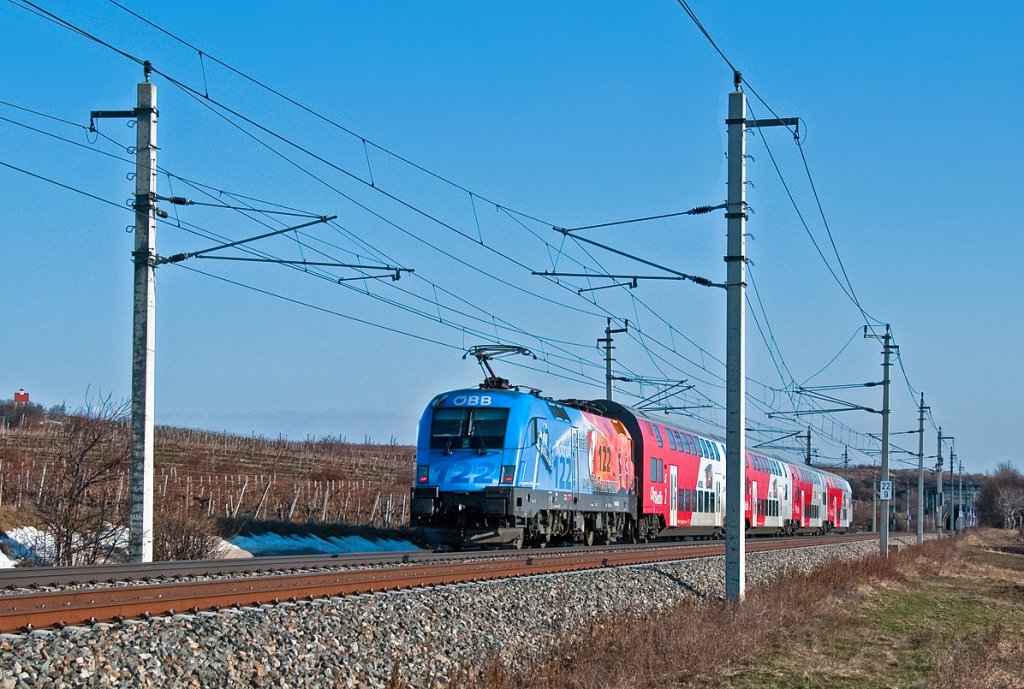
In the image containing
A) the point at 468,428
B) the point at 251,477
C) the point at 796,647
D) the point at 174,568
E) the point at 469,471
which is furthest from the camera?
the point at 251,477

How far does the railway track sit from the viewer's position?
10031 mm

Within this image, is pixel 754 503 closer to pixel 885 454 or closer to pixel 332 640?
pixel 885 454

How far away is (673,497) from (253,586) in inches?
936

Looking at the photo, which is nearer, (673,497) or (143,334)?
(143,334)

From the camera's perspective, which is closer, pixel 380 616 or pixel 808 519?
pixel 380 616

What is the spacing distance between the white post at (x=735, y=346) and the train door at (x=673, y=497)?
1580 cm

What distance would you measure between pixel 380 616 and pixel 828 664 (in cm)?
679

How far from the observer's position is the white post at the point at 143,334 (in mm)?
18328

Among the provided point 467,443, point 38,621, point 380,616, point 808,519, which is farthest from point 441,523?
point 808,519

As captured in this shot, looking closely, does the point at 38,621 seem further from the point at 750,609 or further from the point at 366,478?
the point at 366,478

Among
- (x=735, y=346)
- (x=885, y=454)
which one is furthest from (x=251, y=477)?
(x=735, y=346)

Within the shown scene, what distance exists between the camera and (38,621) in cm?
952

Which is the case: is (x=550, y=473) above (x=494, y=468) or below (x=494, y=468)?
below

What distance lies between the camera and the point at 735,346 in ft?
62.5
